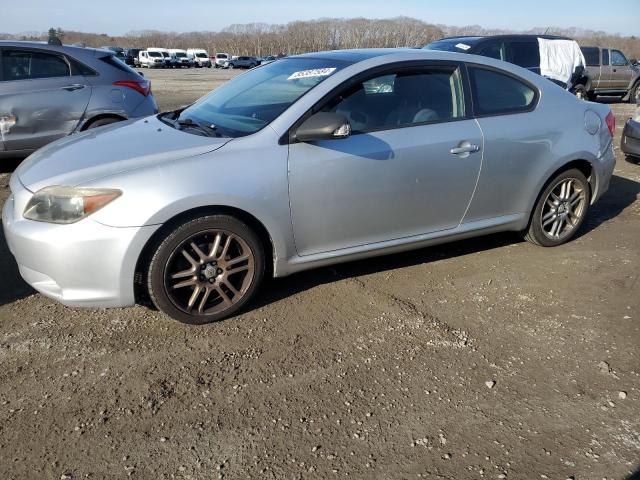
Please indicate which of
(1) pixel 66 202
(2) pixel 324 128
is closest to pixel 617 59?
(2) pixel 324 128

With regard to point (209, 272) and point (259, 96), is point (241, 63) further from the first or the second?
point (209, 272)

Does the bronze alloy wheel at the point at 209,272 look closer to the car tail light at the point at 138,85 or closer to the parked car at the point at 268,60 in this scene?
the parked car at the point at 268,60

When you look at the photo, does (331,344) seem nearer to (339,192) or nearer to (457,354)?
(457,354)

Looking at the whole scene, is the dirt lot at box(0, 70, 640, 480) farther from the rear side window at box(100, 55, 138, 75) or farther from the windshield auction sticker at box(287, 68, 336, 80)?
the rear side window at box(100, 55, 138, 75)

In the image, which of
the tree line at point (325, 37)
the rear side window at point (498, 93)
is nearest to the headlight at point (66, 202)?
the rear side window at point (498, 93)

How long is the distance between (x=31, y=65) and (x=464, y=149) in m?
5.54

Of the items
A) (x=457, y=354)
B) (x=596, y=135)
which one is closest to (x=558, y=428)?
(x=457, y=354)

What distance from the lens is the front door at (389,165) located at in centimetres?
359

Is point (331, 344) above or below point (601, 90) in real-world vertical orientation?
below

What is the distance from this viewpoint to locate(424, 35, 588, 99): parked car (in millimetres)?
10273

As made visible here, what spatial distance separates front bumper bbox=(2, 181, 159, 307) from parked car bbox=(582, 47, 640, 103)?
1662 cm

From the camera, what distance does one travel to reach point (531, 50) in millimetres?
11164

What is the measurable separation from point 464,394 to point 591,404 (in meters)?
0.62

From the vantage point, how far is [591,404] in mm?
2834
